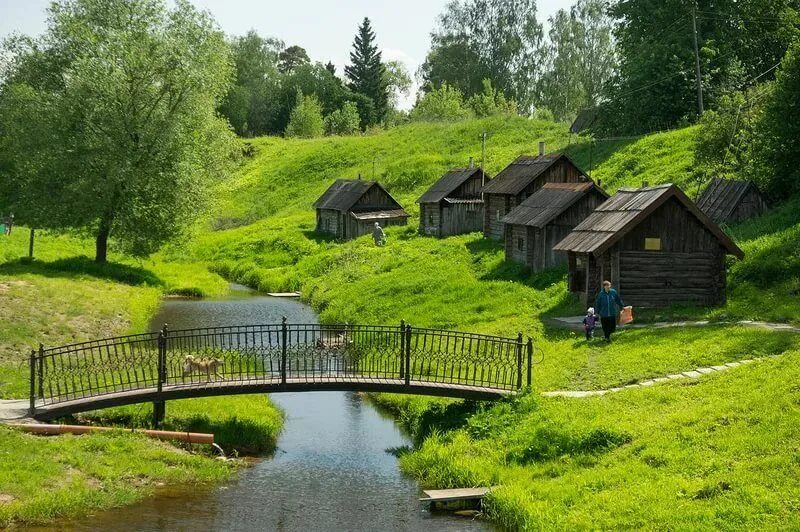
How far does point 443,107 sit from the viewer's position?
305ft

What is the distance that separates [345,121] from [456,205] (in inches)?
2272

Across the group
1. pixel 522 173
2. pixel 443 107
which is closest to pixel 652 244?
pixel 522 173

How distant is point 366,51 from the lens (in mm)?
121750

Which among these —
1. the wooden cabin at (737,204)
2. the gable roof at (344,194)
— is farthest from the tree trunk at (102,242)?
the wooden cabin at (737,204)

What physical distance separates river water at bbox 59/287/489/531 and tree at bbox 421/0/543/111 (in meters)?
83.3

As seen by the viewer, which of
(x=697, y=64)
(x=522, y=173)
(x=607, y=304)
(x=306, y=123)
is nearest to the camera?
(x=607, y=304)

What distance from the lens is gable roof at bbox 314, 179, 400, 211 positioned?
61.7 meters

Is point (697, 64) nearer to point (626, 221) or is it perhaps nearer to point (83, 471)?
point (626, 221)

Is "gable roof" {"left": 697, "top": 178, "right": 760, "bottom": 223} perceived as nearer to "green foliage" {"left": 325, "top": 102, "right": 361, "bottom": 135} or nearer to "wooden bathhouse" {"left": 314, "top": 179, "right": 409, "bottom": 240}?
"wooden bathhouse" {"left": 314, "top": 179, "right": 409, "bottom": 240}

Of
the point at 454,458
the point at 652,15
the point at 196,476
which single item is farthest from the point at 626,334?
the point at 652,15

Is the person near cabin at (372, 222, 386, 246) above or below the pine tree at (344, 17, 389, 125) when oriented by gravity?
below

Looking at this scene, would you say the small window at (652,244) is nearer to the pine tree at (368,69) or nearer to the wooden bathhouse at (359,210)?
the wooden bathhouse at (359,210)

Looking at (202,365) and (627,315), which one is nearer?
(202,365)

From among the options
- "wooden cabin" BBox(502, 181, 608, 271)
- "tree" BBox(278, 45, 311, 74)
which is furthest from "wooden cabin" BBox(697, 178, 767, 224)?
"tree" BBox(278, 45, 311, 74)
